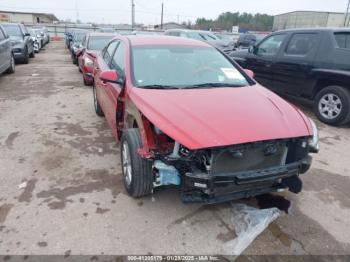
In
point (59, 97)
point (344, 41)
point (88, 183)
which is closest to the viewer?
point (88, 183)

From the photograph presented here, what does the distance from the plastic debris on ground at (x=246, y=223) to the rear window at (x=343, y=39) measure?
4221 mm

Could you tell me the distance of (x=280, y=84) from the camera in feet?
22.9

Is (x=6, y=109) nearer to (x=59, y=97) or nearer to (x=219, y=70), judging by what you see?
(x=59, y=97)

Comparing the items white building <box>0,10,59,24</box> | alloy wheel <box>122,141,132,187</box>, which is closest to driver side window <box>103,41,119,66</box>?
alloy wheel <box>122,141,132,187</box>

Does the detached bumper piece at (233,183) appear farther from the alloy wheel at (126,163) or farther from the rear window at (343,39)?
the rear window at (343,39)

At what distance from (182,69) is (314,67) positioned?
360cm

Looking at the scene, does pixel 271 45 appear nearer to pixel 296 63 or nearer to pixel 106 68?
pixel 296 63

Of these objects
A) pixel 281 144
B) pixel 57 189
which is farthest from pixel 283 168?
pixel 57 189

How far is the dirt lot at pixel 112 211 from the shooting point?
2.65 metres

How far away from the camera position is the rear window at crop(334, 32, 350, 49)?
18.9 ft

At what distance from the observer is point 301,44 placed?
256 inches

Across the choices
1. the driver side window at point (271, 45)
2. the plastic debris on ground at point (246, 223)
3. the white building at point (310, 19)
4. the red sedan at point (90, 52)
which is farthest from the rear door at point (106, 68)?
the white building at point (310, 19)

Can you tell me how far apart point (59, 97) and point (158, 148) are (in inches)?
216

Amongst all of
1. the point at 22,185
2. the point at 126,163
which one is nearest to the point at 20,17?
the point at 22,185
